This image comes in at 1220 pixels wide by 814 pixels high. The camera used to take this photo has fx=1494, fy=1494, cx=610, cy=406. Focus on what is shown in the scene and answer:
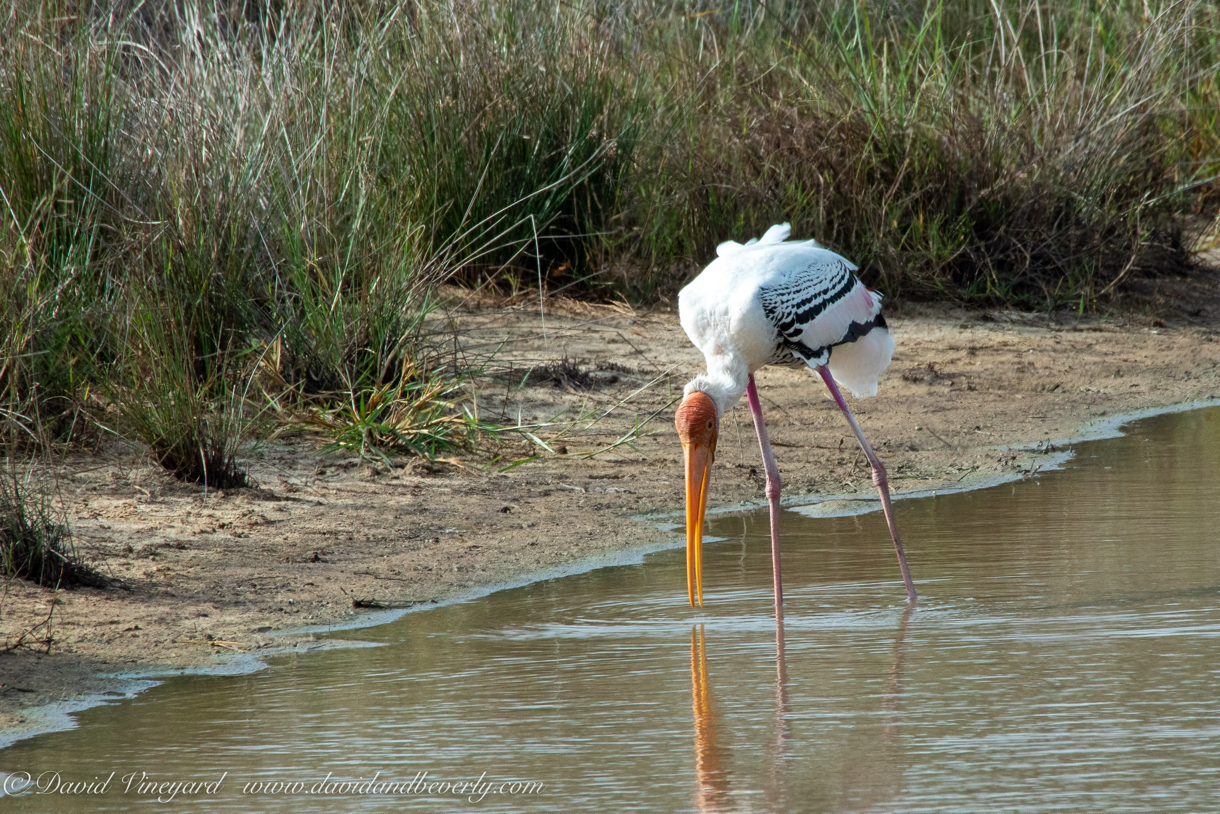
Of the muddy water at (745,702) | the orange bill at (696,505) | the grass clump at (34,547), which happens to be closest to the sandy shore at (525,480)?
the grass clump at (34,547)

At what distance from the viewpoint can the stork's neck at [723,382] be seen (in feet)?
15.4

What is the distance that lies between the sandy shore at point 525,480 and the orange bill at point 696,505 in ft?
1.68

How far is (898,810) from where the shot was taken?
2.78m

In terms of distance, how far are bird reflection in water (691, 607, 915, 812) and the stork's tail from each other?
4.89ft

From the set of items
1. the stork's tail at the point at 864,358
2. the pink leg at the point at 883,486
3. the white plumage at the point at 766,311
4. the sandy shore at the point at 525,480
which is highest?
the white plumage at the point at 766,311

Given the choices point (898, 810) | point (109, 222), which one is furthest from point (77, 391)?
point (898, 810)

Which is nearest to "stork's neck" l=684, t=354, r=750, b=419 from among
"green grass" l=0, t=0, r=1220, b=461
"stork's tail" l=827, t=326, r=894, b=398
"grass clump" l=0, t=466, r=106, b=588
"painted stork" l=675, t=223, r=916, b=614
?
"painted stork" l=675, t=223, r=916, b=614

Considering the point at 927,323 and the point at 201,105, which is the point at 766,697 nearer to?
the point at 201,105

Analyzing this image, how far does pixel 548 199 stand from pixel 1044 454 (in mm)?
3066

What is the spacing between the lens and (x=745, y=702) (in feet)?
11.4

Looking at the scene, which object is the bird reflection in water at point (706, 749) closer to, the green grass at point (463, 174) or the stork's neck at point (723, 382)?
the stork's neck at point (723, 382)

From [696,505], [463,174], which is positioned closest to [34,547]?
[696,505]

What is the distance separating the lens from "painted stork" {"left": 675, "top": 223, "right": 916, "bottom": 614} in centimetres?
459

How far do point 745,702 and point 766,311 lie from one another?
5.13ft
